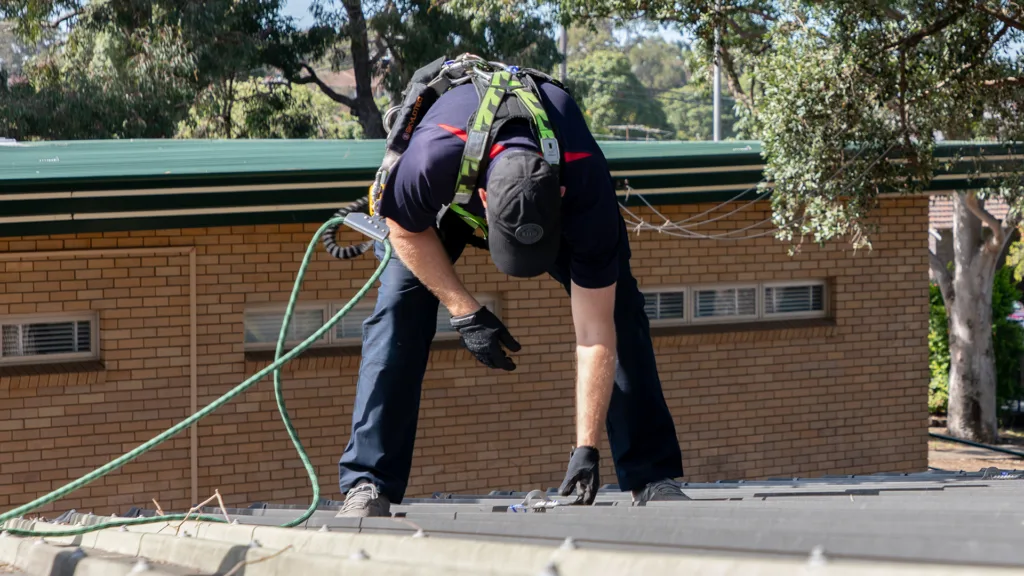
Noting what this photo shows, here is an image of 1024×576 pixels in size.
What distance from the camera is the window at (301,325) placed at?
8.66 metres

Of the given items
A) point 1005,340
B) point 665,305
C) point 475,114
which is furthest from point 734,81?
point 475,114

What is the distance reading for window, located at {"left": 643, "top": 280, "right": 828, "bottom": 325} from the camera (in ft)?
32.9

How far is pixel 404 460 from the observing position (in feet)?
12.9

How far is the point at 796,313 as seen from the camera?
10609mm

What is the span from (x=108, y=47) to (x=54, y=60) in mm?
2150

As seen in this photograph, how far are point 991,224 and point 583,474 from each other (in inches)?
599

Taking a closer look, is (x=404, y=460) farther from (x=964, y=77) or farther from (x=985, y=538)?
(x=964, y=77)

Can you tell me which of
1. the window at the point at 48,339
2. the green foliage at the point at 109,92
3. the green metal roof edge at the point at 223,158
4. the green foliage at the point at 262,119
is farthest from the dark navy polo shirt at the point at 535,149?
the green foliage at the point at 262,119

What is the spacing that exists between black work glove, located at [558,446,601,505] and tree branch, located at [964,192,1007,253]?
1438 cm

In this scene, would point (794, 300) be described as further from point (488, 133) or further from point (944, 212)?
point (944, 212)

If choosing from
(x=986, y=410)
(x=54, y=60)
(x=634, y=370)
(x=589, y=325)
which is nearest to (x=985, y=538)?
(x=589, y=325)

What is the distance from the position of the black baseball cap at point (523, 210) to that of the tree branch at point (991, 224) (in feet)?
48.3

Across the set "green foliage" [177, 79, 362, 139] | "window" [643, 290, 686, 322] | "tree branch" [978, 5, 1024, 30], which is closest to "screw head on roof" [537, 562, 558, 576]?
"window" [643, 290, 686, 322]

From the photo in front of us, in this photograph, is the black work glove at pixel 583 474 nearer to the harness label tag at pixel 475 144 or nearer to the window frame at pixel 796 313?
the harness label tag at pixel 475 144
